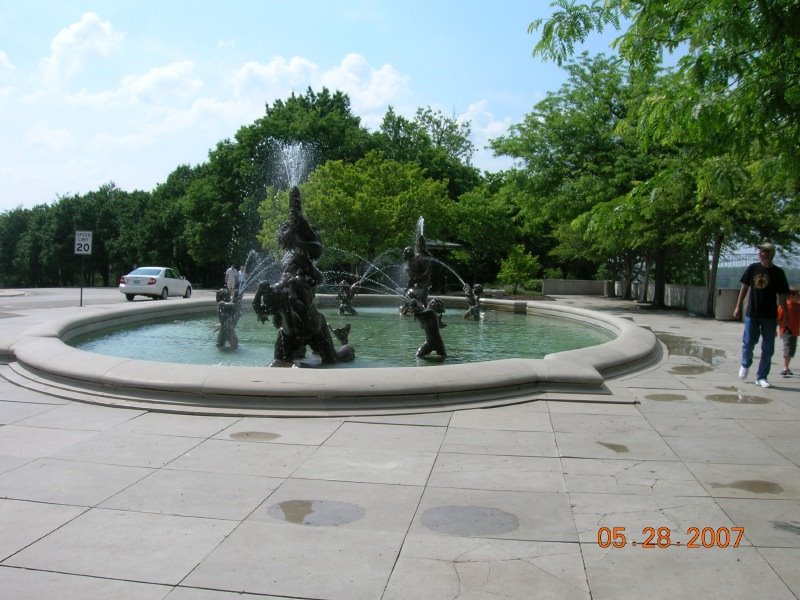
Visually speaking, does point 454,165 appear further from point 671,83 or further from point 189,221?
point 671,83

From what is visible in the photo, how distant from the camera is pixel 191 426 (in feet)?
23.0

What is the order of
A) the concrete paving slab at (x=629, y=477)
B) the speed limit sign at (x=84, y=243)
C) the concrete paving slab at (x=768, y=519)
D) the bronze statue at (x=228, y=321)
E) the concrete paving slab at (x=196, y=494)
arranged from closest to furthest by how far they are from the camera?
1. the concrete paving slab at (x=768, y=519)
2. the concrete paving slab at (x=196, y=494)
3. the concrete paving slab at (x=629, y=477)
4. the bronze statue at (x=228, y=321)
5. the speed limit sign at (x=84, y=243)

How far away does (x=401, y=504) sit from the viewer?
4.86m

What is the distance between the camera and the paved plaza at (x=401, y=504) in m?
→ 3.73

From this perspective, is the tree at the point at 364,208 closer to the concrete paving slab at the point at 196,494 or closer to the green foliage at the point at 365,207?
the green foliage at the point at 365,207

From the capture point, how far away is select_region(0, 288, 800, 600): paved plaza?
3.73 metres

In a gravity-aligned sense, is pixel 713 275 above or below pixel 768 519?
above

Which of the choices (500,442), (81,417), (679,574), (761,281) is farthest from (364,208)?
(679,574)

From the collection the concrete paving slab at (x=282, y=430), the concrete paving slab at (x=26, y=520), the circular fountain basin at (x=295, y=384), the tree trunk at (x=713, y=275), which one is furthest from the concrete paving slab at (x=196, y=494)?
the tree trunk at (x=713, y=275)

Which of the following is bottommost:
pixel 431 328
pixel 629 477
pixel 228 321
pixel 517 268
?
pixel 629 477

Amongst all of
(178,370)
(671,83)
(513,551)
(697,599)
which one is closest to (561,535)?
(513,551)

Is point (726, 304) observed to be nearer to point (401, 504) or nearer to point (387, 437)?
point (387, 437)

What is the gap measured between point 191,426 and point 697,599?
16.2 feet

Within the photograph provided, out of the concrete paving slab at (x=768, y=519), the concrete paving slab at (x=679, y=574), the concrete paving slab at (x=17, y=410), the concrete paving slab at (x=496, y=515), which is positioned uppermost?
the concrete paving slab at (x=768, y=519)
